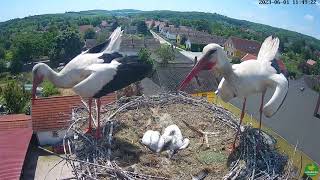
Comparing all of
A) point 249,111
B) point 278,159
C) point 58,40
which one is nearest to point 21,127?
point 249,111

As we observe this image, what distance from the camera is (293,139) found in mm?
11852

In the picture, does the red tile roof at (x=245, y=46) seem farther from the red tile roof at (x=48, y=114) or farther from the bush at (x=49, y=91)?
the red tile roof at (x=48, y=114)

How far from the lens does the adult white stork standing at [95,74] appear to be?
5.77m

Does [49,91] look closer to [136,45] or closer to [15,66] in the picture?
[15,66]

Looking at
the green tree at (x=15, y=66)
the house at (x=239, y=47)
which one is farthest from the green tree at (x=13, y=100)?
the house at (x=239, y=47)

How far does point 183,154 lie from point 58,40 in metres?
30.1

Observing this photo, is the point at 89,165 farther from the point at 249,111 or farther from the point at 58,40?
the point at 58,40

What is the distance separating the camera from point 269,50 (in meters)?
6.27

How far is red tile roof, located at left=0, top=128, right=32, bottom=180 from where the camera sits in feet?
31.2

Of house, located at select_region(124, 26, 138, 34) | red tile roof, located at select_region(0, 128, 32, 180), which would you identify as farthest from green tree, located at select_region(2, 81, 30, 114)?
house, located at select_region(124, 26, 138, 34)

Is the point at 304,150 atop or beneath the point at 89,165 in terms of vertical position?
beneath

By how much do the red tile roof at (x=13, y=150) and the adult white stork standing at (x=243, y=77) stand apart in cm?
607

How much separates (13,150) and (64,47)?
24.9 meters

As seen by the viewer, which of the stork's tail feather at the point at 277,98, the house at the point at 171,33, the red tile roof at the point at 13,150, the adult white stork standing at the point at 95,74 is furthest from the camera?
the house at the point at 171,33
